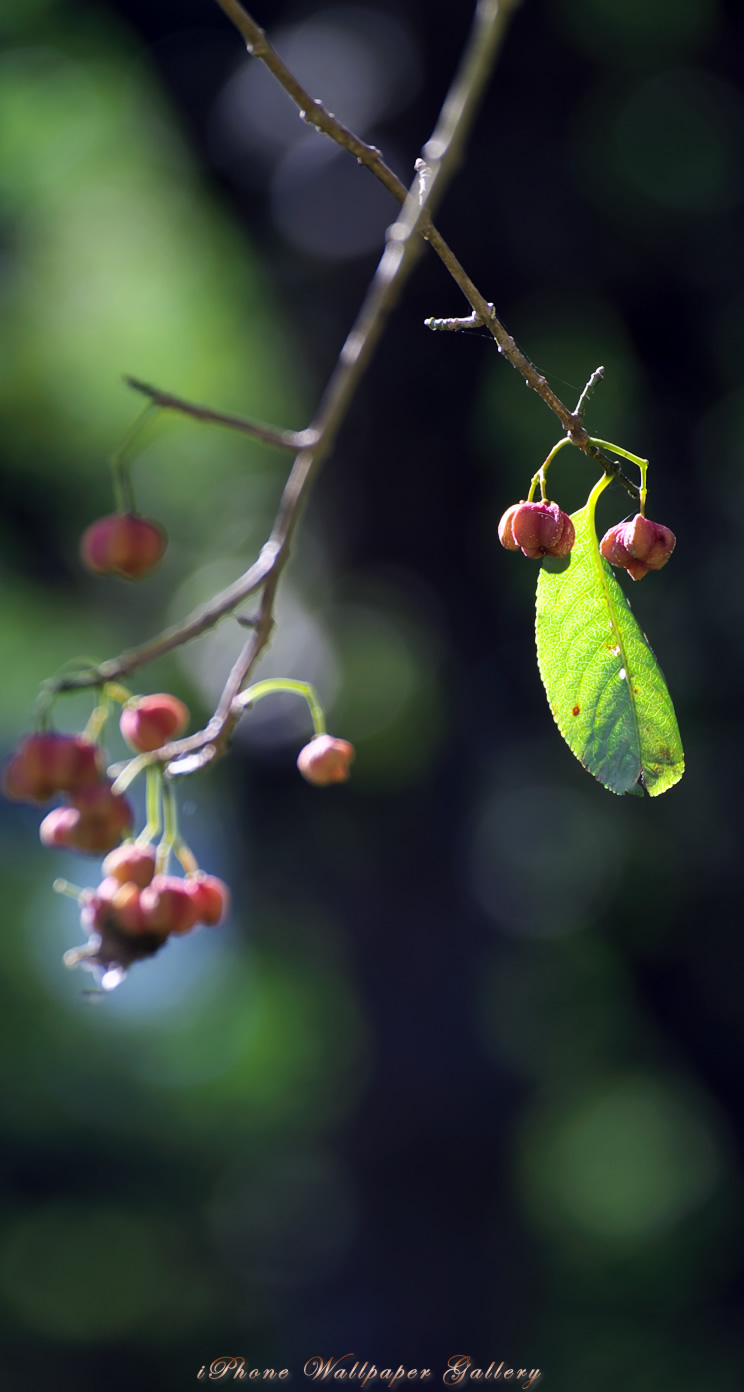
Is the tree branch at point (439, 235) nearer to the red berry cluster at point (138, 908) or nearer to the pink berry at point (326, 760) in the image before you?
the pink berry at point (326, 760)

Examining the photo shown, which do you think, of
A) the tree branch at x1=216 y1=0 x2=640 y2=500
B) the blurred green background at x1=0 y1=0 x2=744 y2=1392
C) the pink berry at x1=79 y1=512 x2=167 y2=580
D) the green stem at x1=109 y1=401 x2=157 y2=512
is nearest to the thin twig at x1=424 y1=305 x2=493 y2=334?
the tree branch at x1=216 y1=0 x2=640 y2=500

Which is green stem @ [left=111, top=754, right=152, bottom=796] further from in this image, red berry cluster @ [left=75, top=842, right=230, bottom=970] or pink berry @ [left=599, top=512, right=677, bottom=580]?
pink berry @ [left=599, top=512, right=677, bottom=580]

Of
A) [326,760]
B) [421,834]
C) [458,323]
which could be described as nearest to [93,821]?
[326,760]

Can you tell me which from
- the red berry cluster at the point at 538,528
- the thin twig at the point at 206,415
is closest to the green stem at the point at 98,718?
the thin twig at the point at 206,415

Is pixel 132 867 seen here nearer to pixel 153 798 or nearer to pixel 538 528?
pixel 153 798

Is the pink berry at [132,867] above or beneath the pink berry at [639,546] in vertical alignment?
above

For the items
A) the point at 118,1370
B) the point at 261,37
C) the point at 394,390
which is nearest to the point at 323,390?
the point at 394,390
